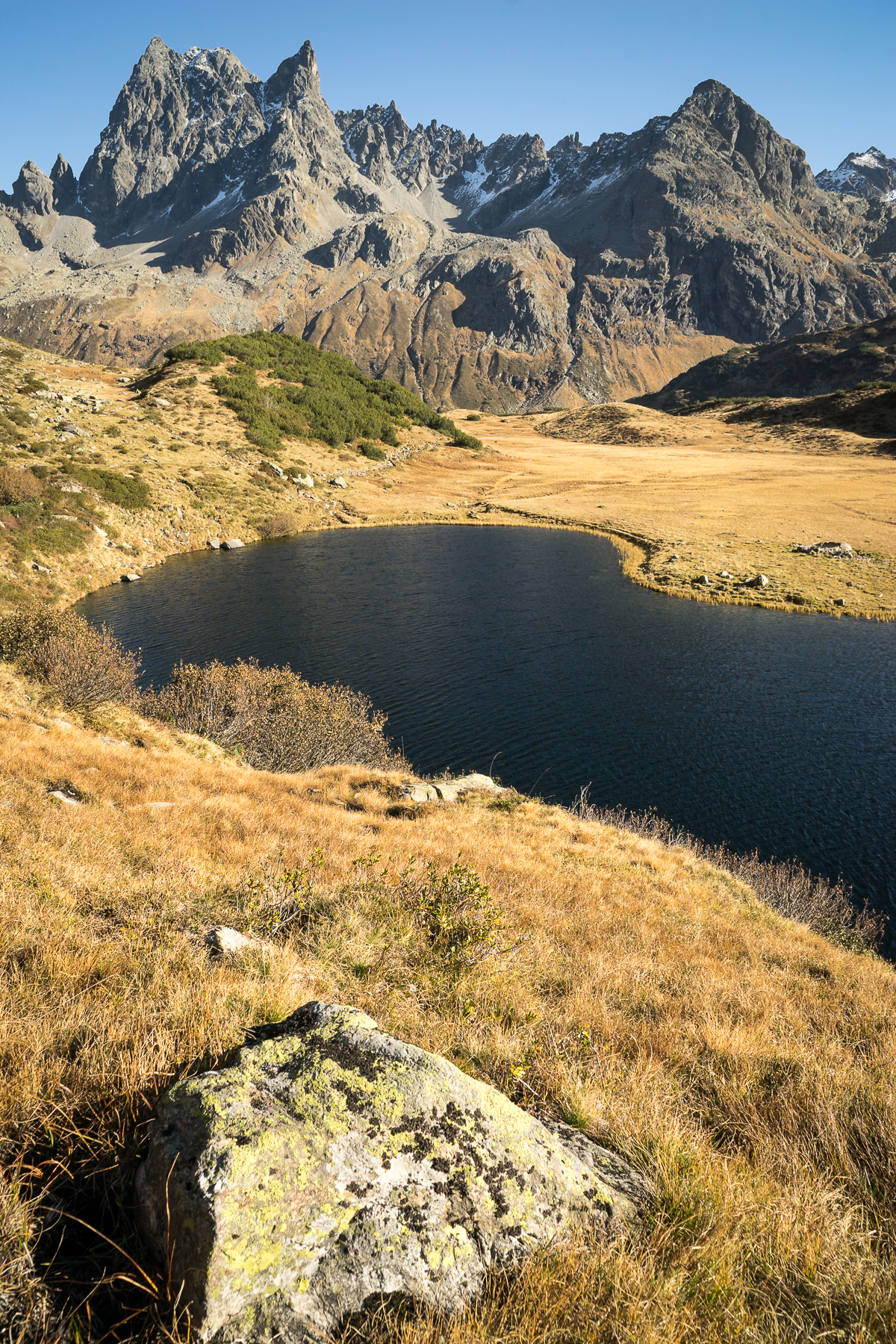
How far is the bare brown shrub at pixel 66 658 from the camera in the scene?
19.7 meters

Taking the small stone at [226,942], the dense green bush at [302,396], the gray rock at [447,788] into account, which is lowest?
the gray rock at [447,788]

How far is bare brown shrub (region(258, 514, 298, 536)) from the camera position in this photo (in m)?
64.1

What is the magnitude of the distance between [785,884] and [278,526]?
5994 centimetres

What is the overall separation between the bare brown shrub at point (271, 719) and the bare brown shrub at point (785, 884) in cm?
898

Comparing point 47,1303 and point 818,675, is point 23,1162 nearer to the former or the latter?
point 47,1303

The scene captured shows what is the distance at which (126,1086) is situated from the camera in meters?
3.29

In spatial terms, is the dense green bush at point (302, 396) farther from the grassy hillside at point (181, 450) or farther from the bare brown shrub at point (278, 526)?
the bare brown shrub at point (278, 526)

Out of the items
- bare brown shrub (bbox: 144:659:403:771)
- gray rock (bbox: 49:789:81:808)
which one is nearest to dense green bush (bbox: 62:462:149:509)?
bare brown shrub (bbox: 144:659:403:771)

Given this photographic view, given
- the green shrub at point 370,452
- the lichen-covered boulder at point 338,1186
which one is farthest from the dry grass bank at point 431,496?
the lichen-covered boulder at point 338,1186

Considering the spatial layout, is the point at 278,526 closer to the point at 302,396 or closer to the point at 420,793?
the point at 302,396

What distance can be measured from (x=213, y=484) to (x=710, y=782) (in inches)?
2433

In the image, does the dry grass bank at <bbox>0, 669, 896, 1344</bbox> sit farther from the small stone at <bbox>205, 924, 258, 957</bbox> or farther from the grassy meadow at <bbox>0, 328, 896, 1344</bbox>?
the small stone at <bbox>205, 924, 258, 957</bbox>

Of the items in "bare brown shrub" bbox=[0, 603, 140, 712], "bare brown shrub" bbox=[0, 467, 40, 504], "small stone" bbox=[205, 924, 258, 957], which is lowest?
"bare brown shrub" bbox=[0, 603, 140, 712]

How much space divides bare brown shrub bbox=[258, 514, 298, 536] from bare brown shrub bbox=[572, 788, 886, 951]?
175 ft
